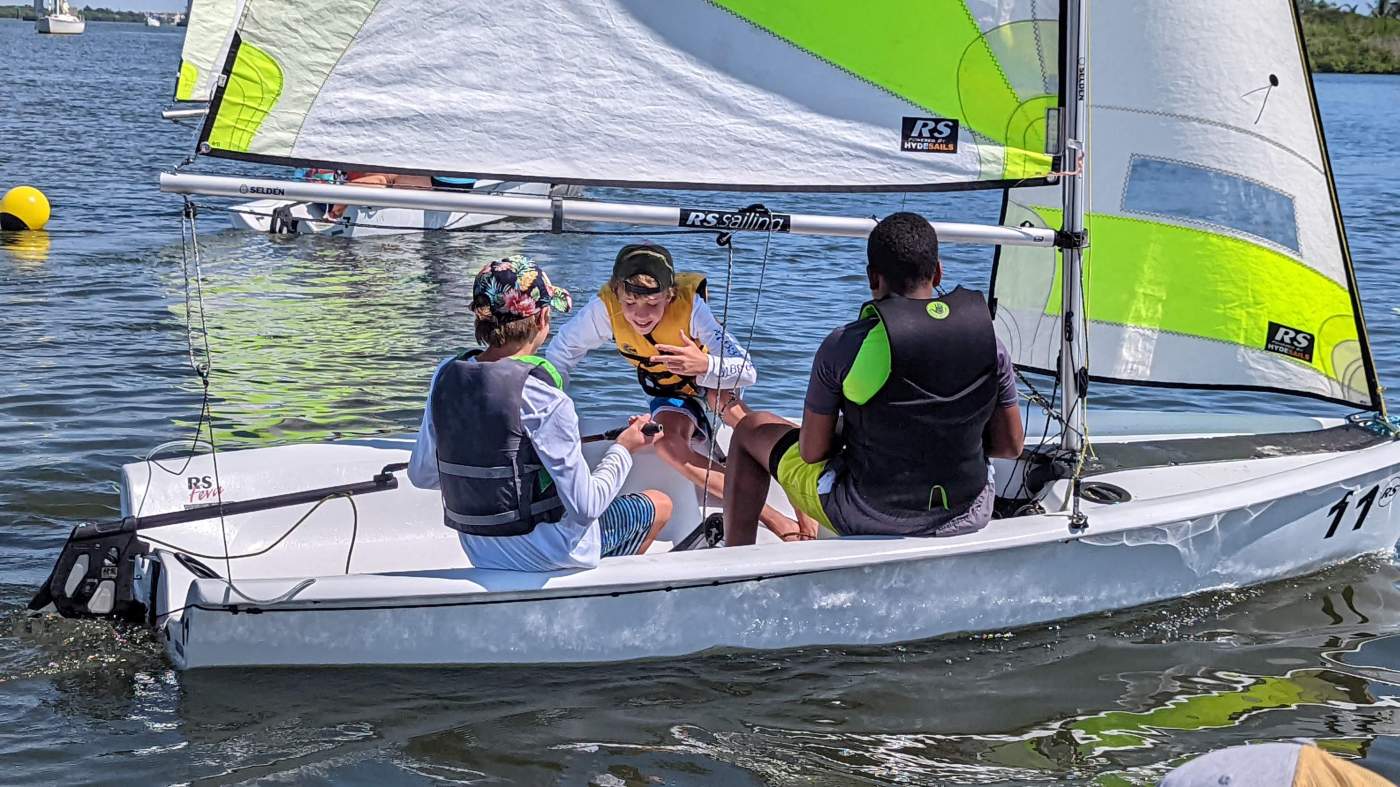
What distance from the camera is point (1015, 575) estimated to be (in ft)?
13.4

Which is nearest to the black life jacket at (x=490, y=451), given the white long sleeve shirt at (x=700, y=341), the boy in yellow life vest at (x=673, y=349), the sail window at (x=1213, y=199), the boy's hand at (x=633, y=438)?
the boy's hand at (x=633, y=438)

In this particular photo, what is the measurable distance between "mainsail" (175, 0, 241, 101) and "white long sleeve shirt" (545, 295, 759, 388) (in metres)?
8.19

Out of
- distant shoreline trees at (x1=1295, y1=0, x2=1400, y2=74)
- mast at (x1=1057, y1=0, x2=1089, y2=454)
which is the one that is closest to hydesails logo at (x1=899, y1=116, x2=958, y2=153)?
mast at (x1=1057, y1=0, x2=1089, y2=454)

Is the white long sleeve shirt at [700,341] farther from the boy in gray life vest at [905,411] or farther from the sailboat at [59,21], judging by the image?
the sailboat at [59,21]

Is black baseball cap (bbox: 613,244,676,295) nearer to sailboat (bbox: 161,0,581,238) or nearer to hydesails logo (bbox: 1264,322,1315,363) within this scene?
hydesails logo (bbox: 1264,322,1315,363)

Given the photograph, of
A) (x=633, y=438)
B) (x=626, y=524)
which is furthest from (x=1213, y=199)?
(x=626, y=524)

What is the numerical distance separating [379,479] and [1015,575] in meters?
1.99

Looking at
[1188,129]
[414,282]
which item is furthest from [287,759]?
[414,282]

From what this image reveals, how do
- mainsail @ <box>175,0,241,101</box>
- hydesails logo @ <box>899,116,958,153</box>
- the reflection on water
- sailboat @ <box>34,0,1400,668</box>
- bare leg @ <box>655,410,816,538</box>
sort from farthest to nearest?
mainsail @ <box>175,0,241,101</box>
the reflection on water
bare leg @ <box>655,410,816,538</box>
hydesails logo @ <box>899,116,958,153</box>
sailboat @ <box>34,0,1400,668</box>

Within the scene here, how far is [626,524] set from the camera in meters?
4.23

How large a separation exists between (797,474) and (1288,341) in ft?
5.67

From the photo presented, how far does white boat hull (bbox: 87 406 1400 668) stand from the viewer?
3.67 m

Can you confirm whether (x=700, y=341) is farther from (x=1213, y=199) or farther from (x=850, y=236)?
(x=1213, y=199)

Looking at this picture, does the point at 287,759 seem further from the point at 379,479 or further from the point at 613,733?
the point at 379,479
